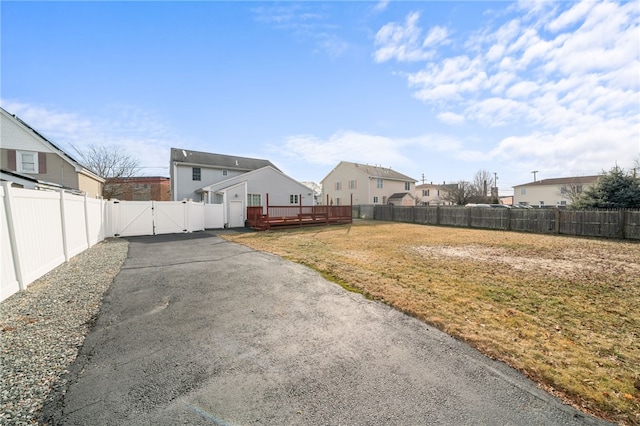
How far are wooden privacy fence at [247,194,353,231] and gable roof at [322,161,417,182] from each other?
14.6 m

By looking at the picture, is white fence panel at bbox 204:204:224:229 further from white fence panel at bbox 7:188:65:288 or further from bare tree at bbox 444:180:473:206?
bare tree at bbox 444:180:473:206

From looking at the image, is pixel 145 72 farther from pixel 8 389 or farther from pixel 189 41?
pixel 8 389

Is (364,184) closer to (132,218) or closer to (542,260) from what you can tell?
(132,218)

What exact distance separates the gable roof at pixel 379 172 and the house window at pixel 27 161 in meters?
31.0

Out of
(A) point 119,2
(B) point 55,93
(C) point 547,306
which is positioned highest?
(A) point 119,2

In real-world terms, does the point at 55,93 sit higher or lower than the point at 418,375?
higher

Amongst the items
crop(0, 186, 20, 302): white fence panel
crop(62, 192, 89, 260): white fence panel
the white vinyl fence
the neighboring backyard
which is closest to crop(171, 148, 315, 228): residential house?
the white vinyl fence

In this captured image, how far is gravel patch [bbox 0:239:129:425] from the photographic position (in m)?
2.10

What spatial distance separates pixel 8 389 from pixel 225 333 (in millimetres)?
1805

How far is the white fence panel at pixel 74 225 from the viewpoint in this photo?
275 inches

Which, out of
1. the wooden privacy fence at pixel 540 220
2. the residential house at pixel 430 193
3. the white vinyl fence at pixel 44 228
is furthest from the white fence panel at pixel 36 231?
the residential house at pixel 430 193

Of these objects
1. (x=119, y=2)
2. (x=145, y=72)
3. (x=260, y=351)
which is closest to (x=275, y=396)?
(x=260, y=351)

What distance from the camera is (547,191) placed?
40.9m

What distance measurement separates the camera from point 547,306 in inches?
168
